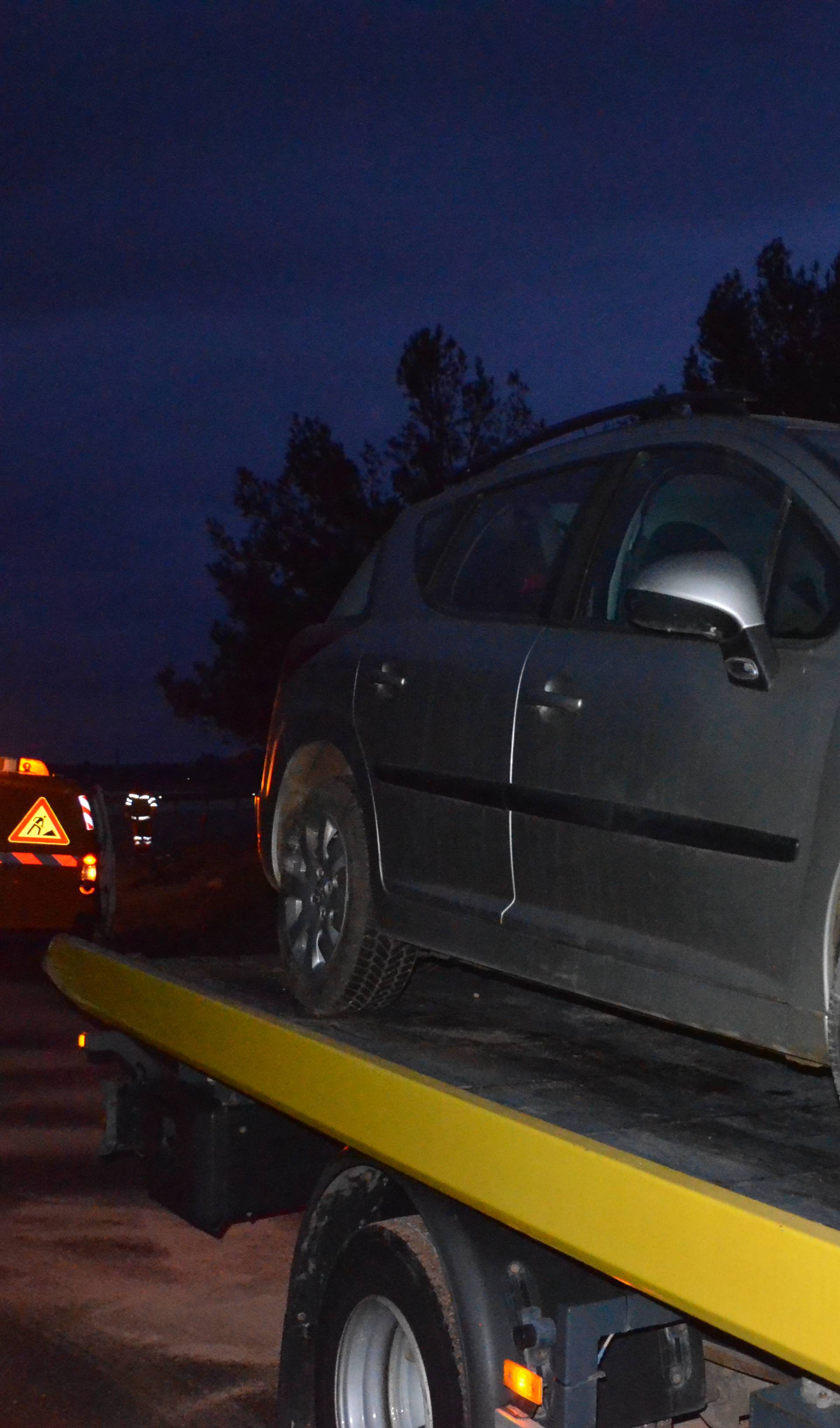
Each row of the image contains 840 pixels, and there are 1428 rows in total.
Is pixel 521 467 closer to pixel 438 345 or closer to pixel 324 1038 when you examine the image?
pixel 324 1038

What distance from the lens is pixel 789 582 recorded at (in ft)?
12.0

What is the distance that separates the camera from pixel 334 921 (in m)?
5.15

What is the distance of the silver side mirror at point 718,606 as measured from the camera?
11.4ft

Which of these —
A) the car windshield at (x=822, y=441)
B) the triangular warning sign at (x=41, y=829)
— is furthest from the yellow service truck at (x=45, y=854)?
the car windshield at (x=822, y=441)

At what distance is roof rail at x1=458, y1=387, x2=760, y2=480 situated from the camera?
415cm

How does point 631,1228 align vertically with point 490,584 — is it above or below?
below

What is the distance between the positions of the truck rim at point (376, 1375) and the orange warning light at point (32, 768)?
28.7 ft

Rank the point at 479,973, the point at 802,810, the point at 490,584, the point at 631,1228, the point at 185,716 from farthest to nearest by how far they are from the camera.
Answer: the point at 185,716, the point at 479,973, the point at 490,584, the point at 802,810, the point at 631,1228

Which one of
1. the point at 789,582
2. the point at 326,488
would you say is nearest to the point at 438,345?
the point at 326,488

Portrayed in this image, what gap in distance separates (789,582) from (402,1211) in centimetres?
162

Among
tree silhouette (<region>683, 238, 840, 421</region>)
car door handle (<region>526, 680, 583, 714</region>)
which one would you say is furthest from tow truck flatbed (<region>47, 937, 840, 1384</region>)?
tree silhouette (<region>683, 238, 840, 421</region>)

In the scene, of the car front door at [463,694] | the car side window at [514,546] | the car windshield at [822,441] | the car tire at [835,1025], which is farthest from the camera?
the car side window at [514,546]

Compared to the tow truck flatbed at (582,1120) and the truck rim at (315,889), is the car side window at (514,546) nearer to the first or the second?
the truck rim at (315,889)

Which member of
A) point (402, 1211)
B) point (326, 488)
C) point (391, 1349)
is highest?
point (326, 488)
